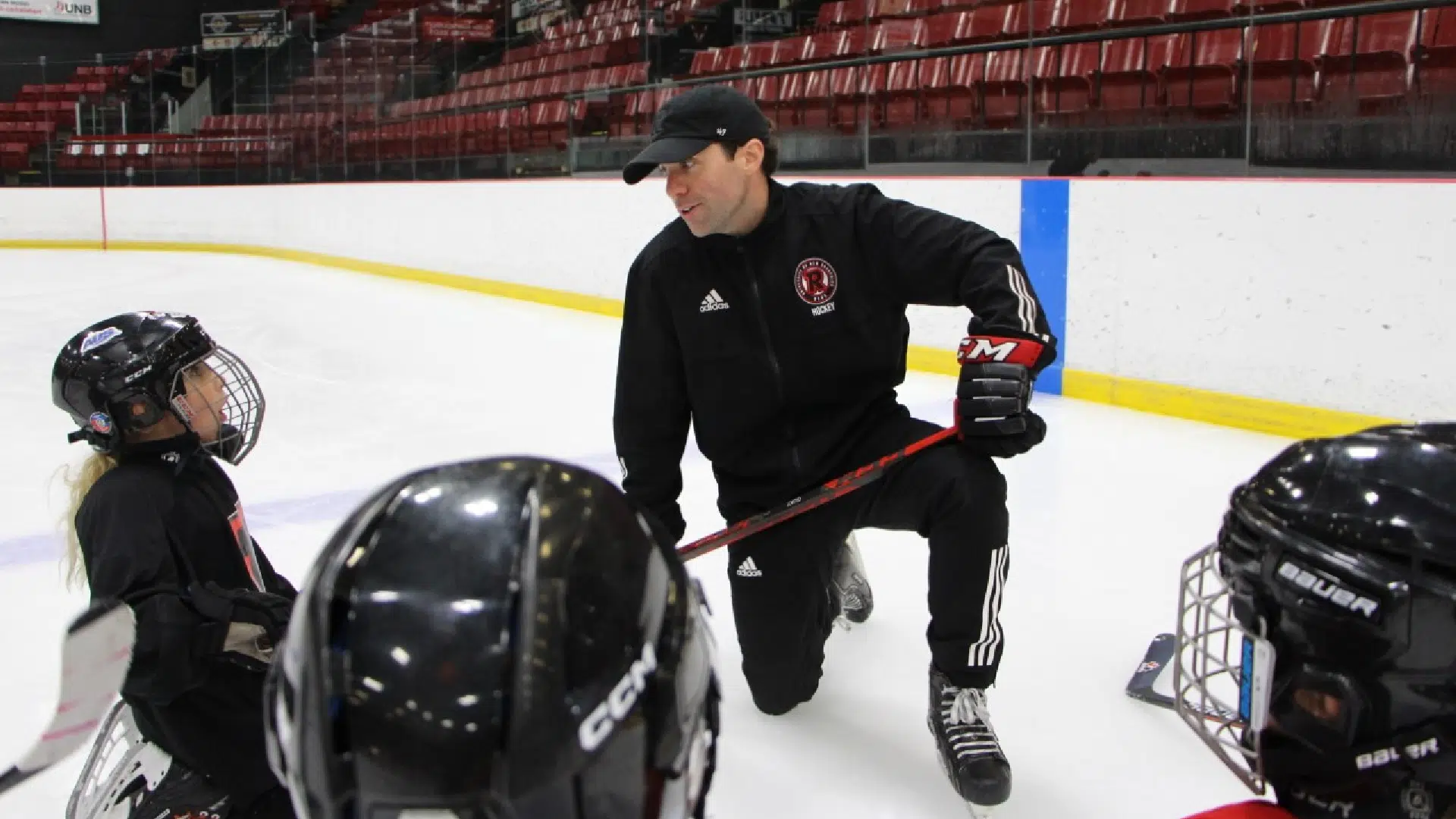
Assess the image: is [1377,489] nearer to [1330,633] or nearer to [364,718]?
[1330,633]

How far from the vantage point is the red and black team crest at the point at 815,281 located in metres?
1.94

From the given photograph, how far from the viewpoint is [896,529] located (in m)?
1.96

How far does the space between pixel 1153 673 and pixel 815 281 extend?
852mm

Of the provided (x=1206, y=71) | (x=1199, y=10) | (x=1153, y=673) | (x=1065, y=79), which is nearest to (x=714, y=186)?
(x=1153, y=673)

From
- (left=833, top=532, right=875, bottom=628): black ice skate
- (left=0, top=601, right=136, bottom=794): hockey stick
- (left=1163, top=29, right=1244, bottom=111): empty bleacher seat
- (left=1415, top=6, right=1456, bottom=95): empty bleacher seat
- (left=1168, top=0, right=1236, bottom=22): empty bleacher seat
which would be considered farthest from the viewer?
(left=1168, top=0, right=1236, bottom=22): empty bleacher seat

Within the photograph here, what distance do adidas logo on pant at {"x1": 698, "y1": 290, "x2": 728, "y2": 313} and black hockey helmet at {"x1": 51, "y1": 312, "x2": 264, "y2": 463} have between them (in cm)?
76

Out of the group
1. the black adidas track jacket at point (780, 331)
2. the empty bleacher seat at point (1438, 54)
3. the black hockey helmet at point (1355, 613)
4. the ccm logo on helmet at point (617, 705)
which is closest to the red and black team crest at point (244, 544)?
the black adidas track jacket at point (780, 331)

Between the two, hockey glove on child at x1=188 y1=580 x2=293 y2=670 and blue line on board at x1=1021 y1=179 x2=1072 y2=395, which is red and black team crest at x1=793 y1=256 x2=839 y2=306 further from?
blue line on board at x1=1021 y1=179 x2=1072 y2=395

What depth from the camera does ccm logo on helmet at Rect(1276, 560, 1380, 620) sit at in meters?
0.72

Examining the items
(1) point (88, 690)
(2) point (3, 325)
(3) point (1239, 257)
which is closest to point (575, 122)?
(2) point (3, 325)

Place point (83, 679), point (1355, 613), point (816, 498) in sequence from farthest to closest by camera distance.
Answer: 1. point (816, 498)
2. point (83, 679)
3. point (1355, 613)

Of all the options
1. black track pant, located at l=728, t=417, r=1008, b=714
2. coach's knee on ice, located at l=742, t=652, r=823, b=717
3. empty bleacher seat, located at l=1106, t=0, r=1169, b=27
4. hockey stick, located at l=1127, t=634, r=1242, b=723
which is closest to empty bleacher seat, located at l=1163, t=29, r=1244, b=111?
empty bleacher seat, located at l=1106, t=0, r=1169, b=27

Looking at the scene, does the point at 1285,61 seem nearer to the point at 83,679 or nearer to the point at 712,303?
the point at 712,303

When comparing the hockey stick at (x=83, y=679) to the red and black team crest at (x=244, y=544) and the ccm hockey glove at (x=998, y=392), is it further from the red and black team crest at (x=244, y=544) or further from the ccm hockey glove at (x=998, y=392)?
the ccm hockey glove at (x=998, y=392)
